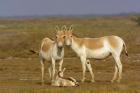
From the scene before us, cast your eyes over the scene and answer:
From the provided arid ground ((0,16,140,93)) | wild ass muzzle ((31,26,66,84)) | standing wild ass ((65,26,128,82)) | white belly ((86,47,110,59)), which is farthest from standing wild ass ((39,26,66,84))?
white belly ((86,47,110,59))

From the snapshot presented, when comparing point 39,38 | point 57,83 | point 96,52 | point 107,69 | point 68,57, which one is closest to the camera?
point 57,83

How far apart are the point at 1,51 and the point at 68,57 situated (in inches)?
263

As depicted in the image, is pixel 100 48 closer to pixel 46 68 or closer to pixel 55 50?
pixel 55 50

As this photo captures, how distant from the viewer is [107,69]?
108 feet

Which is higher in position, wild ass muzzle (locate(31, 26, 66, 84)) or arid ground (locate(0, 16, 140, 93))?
wild ass muzzle (locate(31, 26, 66, 84))

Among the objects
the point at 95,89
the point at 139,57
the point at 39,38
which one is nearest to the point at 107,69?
the point at 139,57

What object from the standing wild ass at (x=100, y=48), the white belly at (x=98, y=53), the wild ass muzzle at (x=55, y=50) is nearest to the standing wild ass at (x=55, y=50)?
the wild ass muzzle at (x=55, y=50)

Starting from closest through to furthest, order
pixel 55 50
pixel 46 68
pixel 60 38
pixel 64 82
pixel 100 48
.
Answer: pixel 64 82 < pixel 60 38 < pixel 55 50 < pixel 100 48 < pixel 46 68

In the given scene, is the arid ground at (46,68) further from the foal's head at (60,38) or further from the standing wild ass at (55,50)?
the foal's head at (60,38)

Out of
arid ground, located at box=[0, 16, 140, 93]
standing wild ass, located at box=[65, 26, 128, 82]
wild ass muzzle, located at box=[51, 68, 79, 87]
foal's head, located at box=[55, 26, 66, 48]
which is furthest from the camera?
standing wild ass, located at box=[65, 26, 128, 82]

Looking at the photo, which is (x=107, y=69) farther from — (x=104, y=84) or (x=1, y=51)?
(x=1, y=51)

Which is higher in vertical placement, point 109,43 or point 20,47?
point 109,43

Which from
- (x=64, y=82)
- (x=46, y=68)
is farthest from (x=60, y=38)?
(x=46, y=68)

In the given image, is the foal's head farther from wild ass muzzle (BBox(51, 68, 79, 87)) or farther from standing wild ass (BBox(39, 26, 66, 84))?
wild ass muzzle (BBox(51, 68, 79, 87))
